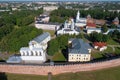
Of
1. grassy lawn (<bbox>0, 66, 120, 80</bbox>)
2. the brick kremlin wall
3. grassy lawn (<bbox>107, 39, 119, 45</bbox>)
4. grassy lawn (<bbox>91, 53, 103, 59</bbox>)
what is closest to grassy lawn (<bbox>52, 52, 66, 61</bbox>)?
the brick kremlin wall

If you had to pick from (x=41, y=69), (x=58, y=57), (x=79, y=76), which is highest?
(x=41, y=69)

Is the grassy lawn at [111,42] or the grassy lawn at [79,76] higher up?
the grassy lawn at [79,76]

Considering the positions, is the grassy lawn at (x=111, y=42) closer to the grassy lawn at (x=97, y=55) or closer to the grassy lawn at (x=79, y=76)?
the grassy lawn at (x=97, y=55)

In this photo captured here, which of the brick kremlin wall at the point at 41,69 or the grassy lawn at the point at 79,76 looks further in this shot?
the brick kremlin wall at the point at 41,69

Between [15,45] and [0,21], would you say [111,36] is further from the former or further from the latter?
[0,21]

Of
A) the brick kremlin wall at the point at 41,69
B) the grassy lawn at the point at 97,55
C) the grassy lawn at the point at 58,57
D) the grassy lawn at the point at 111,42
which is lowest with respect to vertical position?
the grassy lawn at the point at 111,42

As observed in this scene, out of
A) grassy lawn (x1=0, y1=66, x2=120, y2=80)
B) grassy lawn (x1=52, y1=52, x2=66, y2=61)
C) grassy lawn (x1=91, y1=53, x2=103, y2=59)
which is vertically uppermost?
grassy lawn (x1=0, y1=66, x2=120, y2=80)

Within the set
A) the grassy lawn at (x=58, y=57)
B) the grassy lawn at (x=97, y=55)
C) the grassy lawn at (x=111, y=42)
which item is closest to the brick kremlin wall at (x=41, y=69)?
the grassy lawn at (x=58, y=57)

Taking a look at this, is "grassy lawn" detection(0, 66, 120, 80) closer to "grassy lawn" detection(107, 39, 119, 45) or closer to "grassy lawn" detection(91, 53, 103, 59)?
"grassy lawn" detection(91, 53, 103, 59)

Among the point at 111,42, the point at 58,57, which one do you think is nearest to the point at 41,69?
the point at 58,57

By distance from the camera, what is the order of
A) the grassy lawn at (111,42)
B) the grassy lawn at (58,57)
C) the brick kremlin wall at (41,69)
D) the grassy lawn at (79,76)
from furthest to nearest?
the grassy lawn at (111,42)
the grassy lawn at (58,57)
the brick kremlin wall at (41,69)
the grassy lawn at (79,76)

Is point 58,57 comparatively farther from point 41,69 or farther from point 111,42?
point 111,42
